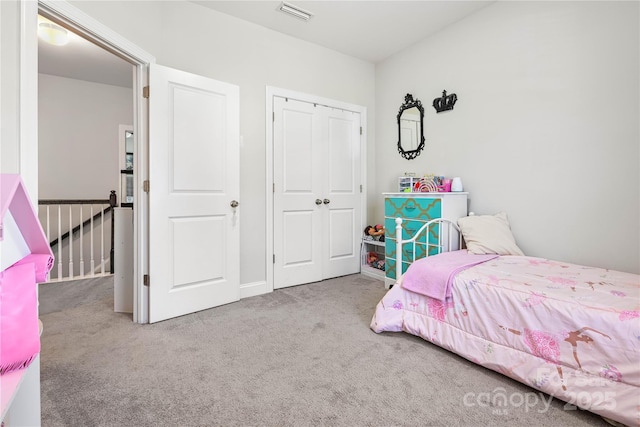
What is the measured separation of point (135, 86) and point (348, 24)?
209 centimetres

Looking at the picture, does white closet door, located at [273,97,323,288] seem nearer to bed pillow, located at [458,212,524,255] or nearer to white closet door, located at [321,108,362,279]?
white closet door, located at [321,108,362,279]

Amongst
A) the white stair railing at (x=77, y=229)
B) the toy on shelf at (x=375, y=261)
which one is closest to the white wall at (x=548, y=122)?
the toy on shelf at (x=375, y=261)

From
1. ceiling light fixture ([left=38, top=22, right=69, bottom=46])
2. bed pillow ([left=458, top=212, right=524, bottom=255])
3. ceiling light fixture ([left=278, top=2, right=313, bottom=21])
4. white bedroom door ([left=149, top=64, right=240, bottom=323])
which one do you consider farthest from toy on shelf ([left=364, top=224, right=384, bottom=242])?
ceiling light fixture ([left=38, top=22, right=69, bottom=46])

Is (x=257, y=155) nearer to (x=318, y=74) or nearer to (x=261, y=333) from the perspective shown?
(x=318, y=74)

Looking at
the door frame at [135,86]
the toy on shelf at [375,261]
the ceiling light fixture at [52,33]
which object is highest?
the ceiling light fixture at [52,33]

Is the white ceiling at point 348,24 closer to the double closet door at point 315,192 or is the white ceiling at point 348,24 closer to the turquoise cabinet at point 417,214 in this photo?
the double closet door at point 315,192

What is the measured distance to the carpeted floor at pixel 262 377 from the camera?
139cm

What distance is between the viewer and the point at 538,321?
61.2 inches

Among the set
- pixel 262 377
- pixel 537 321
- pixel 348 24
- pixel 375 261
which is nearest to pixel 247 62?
pixel 348 24

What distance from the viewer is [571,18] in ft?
7.60

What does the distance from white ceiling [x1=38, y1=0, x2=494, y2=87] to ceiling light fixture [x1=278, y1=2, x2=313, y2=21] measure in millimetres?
42

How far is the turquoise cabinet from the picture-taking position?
2.82 metres

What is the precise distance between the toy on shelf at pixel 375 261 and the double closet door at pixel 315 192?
0.16 m

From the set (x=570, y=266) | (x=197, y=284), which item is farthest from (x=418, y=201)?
(x=197, y=284)
